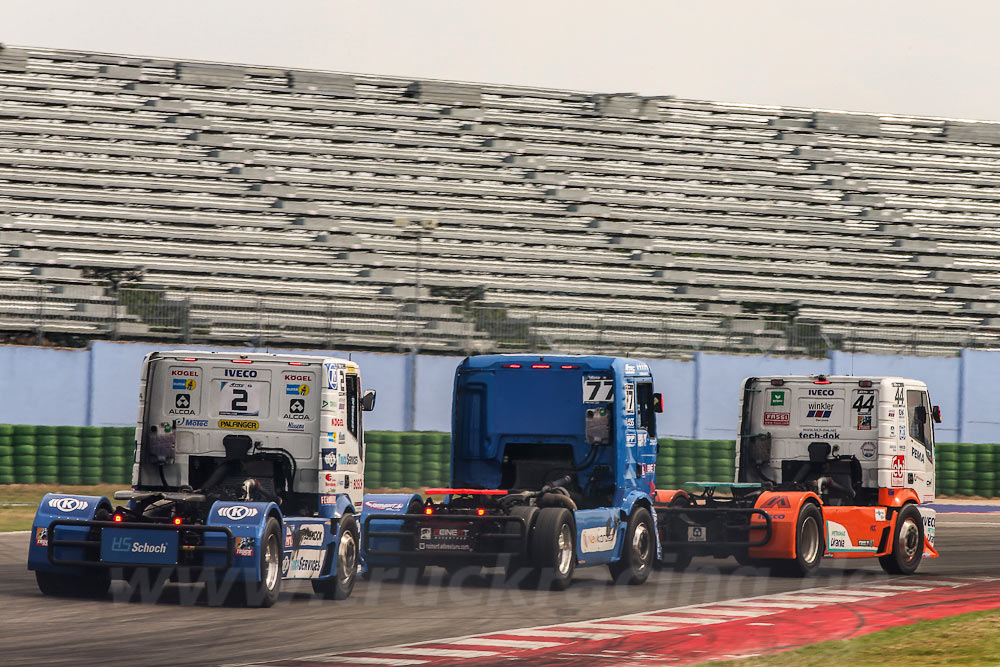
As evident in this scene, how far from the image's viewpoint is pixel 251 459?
590 inches

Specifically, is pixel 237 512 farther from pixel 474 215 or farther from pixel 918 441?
pixel 474 215

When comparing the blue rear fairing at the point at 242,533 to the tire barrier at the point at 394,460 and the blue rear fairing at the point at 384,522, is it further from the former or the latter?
the tire barrier at the point at 394,460

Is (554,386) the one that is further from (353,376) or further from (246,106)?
(246,106)

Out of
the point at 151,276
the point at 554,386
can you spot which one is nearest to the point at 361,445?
the point at 554,386

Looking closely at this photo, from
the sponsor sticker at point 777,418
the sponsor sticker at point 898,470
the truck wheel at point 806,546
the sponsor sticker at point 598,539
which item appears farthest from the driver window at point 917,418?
the sponsor sticker at point 598,539

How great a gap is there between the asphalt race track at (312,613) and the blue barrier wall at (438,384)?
47.5 feet

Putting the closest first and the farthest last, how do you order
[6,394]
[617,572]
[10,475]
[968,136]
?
[617,572] → [10,475] → [6,394] → [968,136]

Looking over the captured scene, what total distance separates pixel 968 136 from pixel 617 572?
4046cm

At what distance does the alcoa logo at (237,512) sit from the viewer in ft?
43.6

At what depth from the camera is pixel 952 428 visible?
130 ft

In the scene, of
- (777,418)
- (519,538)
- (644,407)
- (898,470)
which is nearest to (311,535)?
(519,538)

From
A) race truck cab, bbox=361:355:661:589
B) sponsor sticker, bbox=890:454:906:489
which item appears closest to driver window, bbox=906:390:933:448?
sponsor sticker, bbox=890:454:906:489

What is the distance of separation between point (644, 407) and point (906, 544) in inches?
154

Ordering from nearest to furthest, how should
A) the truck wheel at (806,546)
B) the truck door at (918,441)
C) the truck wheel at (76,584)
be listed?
the truck wheel at (76,584), the truck wheel at (806,546), the truck door at (918,441)
